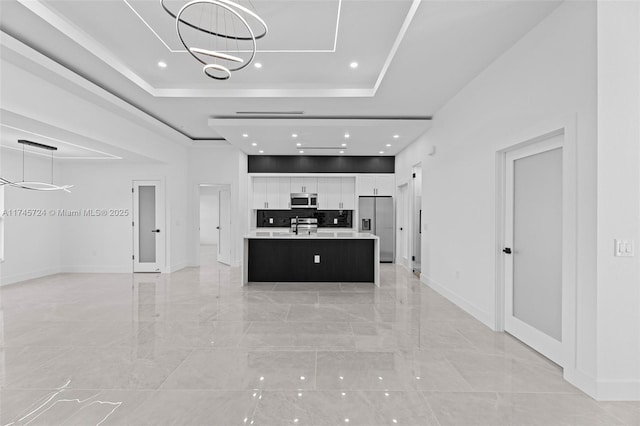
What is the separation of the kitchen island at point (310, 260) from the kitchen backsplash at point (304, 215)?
3167 mm

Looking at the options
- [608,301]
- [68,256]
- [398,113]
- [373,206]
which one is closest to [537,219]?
[608,301]

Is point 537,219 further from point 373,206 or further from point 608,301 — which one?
point 373,206

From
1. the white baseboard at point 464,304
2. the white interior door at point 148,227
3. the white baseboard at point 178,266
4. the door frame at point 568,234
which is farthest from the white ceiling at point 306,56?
the white baseboard at point 178,266

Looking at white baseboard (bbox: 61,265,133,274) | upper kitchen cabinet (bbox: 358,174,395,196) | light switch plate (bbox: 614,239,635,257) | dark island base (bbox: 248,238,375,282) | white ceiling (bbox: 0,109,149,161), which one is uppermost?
white ceiling (bbox: 0,109,149,161)

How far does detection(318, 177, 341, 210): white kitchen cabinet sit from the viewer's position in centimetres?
909

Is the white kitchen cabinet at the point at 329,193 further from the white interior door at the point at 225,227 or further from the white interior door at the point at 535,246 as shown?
the white interior door at the point at 535,246

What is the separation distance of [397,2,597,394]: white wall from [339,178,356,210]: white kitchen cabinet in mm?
3037

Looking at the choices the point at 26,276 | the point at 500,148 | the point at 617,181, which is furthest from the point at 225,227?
the point at 617,181

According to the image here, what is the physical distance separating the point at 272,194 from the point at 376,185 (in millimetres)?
2964

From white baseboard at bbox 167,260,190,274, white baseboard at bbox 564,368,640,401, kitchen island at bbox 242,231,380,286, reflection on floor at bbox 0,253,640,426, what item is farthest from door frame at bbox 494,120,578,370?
white baseboard at bbox 167,260,190,274

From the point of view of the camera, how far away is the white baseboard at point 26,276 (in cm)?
613

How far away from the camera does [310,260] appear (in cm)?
627

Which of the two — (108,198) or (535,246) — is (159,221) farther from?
(535,246)

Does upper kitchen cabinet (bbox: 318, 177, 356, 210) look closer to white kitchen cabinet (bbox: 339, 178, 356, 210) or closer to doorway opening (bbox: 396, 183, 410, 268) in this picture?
white kitchen cabinet (bbox: 339, 178, 356, 210)
